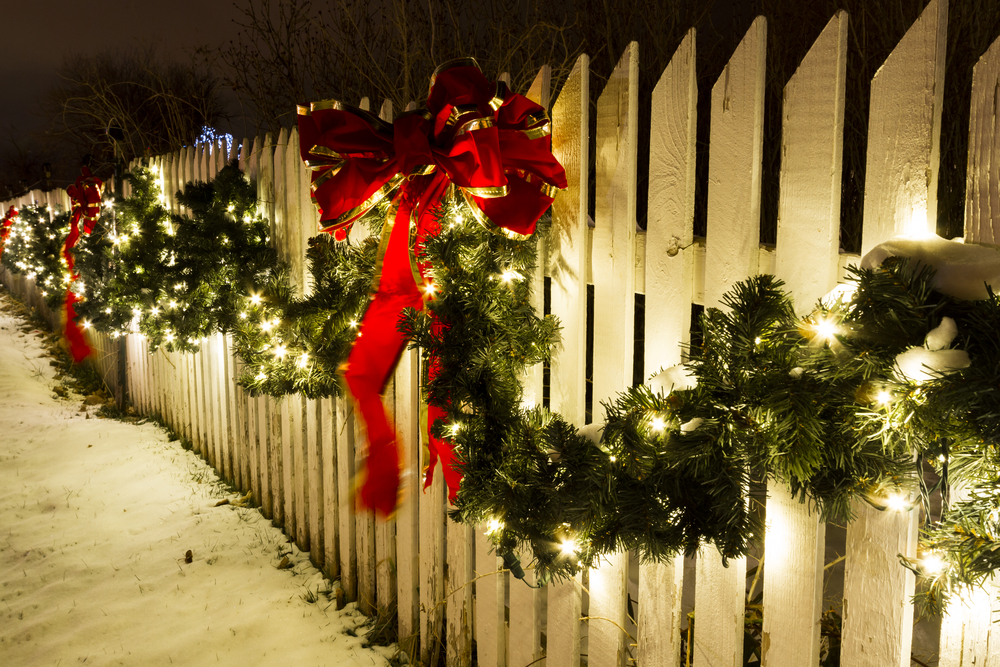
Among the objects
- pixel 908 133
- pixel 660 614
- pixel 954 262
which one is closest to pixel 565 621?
pixel 660 614

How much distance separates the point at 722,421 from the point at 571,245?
0.94 metres

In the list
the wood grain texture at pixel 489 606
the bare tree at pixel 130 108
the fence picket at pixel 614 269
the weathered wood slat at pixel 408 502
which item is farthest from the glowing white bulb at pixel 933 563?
the bare tree at pixel 130 108

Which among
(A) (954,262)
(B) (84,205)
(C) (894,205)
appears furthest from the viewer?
(B) (84,205)

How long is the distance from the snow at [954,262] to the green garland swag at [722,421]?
0.02 meters

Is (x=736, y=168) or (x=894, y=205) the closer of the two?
(x=894, y=205)

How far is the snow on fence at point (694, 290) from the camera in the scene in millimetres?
1329

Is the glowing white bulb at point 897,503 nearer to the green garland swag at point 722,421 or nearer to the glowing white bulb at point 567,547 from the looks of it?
the green garland swag at point 722,421

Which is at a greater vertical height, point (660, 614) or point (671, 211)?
point (671, 211)

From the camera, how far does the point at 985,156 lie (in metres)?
1.24

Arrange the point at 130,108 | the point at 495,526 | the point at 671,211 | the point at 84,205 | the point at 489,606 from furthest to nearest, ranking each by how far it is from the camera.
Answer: the point at 130,108, the point at 84,205, the point at 489,606, the point at 495,526, the point at 671,211

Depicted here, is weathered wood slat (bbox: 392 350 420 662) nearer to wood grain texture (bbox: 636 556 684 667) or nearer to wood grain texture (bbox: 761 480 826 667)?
wood grain texture (bbox: 636 556 684 667)

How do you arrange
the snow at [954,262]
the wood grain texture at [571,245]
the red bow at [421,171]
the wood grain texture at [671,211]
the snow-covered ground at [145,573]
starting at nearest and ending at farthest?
the snow at [954,262] < the wood grain texture at [671,211] < the red bow at [421,171] < the wood grain texture at [571,245] < the snow-covered ground at [145,573]

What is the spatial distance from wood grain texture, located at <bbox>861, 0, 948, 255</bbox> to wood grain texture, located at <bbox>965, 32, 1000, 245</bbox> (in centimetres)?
6

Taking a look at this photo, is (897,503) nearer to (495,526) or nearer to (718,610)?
(718,610)
